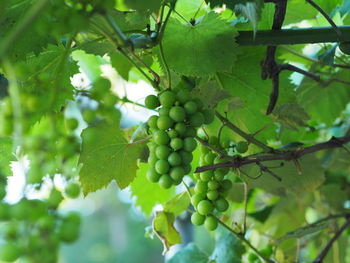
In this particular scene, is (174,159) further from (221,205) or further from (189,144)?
(221,205)

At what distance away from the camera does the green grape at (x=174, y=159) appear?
42 cm

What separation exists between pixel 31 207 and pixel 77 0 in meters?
0.16

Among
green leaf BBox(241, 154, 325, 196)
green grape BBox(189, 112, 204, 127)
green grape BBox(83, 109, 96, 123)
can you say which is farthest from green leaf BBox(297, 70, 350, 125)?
green grape BBox(83, 109, 96, 123)

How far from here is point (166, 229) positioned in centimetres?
65

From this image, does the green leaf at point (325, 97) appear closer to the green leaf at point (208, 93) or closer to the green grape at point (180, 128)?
the green leaf at point (208, 93)

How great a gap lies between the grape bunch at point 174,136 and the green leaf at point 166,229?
0.73 ft

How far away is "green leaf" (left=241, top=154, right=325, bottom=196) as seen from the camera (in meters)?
0.69

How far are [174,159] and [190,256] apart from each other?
1.34 feet

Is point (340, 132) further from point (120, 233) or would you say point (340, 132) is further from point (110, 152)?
point (120, 233)

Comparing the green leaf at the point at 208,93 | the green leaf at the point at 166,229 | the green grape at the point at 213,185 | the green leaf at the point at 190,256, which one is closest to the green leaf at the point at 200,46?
the green leaf at the point at 208,93

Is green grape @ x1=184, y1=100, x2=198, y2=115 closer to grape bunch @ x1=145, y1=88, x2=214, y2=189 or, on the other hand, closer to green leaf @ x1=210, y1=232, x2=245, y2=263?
grape bunch @ x1=145, y1=88, x2=214, y2=189

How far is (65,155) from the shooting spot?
28cm

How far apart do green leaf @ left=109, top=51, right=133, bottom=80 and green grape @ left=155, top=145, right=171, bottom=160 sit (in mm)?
252

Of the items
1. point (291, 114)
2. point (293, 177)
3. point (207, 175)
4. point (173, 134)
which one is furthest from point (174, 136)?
point (293, 177)
